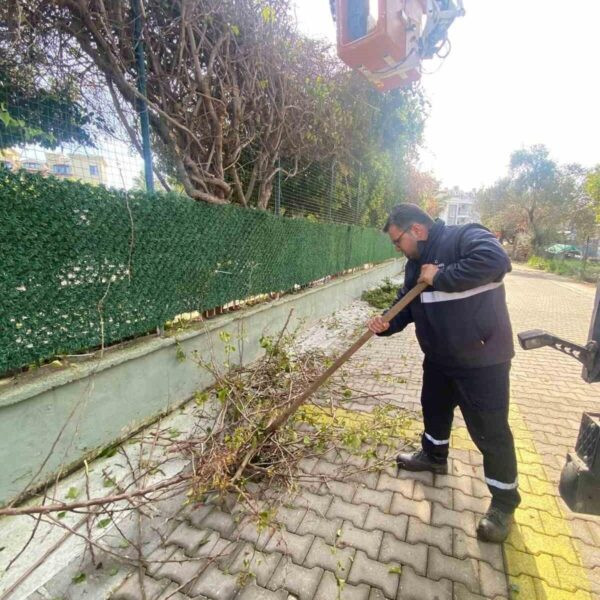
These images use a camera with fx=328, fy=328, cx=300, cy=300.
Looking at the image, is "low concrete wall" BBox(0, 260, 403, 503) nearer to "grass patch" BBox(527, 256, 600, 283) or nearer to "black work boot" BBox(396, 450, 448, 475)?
"black work boot" BBox(396, 450, 448, 475)

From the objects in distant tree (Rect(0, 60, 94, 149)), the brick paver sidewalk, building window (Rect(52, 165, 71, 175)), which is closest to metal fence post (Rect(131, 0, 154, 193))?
distant tree (Rect(0, 60, 94, 149))

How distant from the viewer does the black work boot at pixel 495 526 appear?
195 centimetres

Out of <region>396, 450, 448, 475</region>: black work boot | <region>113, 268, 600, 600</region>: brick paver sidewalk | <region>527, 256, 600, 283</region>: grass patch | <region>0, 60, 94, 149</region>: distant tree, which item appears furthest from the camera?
<region>527, 256, 600, 283</region>: grass patch

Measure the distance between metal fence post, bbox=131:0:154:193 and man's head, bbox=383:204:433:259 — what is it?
7.80 feet

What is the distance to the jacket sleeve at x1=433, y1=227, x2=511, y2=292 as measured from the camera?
1.84 metres

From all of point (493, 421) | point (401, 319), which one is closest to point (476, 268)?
point (401, 319)

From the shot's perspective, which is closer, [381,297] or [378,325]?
[378,325]

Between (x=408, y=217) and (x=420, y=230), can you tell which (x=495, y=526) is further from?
(x=408, y=217)

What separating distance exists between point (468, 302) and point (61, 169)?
10.4ft

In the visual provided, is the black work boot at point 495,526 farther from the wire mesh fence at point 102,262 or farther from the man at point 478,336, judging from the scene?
the wire mesh fence at point 102,262

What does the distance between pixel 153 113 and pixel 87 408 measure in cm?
317

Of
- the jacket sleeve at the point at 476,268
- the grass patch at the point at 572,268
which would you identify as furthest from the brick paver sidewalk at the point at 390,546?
the grass patch at the point at 572,268

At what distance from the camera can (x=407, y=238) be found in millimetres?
2236

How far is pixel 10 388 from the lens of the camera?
6.99ft
